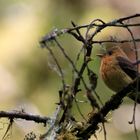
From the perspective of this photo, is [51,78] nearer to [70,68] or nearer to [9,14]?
[9,14]

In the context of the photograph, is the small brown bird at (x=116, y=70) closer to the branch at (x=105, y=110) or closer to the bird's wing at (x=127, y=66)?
the bird's wing at (x=127, y=66)

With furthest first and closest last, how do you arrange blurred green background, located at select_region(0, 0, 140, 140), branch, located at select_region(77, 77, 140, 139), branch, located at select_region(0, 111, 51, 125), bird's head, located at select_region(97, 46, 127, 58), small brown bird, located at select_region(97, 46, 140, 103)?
1. blurred green background, located at select_region(0, 0, 140, 140)
2. bird's head, located at select_region(97, 46, 127, 58)
3. small brown bird, located at select_region(97, 46, 140, 103)
4. branch, located at select_region(0, 111, 51, 125)
5. branch, located at select_region(77, 77, 140, 139)

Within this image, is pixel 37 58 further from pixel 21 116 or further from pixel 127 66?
pixel 21 116

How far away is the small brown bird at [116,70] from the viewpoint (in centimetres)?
473

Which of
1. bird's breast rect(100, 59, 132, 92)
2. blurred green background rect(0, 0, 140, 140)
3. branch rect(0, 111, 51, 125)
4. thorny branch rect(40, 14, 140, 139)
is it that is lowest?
blurred green background rect(0, 0, 140, 140)

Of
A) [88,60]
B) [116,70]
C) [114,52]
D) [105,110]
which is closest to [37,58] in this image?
[114,52]

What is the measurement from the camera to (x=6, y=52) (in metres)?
8.95

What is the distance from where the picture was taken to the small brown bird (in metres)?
4.73

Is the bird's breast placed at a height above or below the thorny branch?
below

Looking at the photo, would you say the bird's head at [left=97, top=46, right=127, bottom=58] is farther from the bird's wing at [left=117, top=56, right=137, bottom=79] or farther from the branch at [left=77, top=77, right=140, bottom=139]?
the branch at [left=77, top=77, right=140, bottom=139]

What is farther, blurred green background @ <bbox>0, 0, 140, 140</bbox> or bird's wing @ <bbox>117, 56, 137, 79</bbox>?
Answer: blurred green background @ <bbox>0, 0, 140, 140</bbox>

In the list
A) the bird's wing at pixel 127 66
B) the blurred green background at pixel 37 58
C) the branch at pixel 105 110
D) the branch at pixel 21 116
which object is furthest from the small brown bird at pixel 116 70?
the blurred green background at pixel 37 58

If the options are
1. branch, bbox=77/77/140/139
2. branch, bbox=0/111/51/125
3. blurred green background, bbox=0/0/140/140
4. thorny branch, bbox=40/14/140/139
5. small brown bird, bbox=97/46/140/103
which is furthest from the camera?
blurred green background, bbox=0/0/140/140

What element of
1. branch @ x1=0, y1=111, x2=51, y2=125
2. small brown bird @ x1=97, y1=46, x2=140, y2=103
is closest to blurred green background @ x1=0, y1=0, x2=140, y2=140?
small brown bird @ x1=97, y1=46, x2=140, y2=103
